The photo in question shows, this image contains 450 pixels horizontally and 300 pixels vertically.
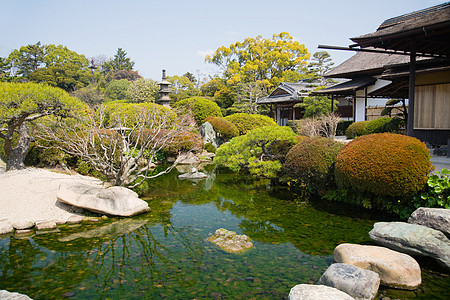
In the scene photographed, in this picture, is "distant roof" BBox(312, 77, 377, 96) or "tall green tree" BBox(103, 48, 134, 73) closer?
"distant roof" BBox(312, 77, 377, 96)

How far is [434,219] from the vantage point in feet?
17.0

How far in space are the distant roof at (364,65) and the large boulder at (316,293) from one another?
641 inches

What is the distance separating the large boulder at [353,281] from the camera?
12.7 ft

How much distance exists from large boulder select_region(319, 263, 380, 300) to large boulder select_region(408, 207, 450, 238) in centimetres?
180

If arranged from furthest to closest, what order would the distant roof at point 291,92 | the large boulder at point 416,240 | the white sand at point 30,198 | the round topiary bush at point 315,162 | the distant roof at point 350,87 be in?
the distant roof at point 291,92, the distant roof at point 350,87, the round topiary bush at point 315,162, the white sand at point 30,198, the large boulder at point 416,240

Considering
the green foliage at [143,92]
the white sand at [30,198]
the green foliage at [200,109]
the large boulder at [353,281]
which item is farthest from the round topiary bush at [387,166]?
the green foliage at [143,92]

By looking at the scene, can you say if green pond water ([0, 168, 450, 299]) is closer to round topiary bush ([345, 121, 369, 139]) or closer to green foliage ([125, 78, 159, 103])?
round topiary bush ([345, 121, 369, 139])

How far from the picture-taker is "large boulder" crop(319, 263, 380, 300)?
12.7ft

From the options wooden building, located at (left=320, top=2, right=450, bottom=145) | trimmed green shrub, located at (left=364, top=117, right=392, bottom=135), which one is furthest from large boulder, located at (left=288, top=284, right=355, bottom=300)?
trimmed green shrub, located at (left=364, top=117, right=392, bottom=135)

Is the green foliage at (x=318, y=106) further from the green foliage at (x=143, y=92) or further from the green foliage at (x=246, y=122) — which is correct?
the green foliage at (x=143, y=92)

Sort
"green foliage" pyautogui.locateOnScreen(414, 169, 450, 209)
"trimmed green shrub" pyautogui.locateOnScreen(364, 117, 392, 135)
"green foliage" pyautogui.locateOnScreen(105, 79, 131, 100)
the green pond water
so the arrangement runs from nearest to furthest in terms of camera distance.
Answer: the green pond water
"green foliage" pyautogui.locateOnScreen(414, 169, 450, 209)
"trimmed green shrub" pyautogui.locateOnScreen(364, 117, 392, 135)
"green foliage" pyautogui.locateOnScreen(105, 79, 131, 100)

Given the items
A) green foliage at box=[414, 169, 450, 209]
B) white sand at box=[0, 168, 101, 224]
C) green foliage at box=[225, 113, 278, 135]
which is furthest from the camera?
green foliage at box=[225, 113, 278, 135]

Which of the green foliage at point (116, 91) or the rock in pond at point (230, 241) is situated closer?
the rock in pond at point (230, 241)

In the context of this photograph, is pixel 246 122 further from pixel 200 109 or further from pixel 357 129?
pixel 357 129
